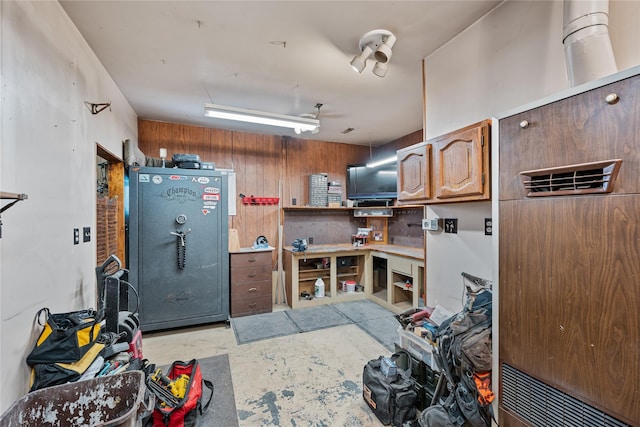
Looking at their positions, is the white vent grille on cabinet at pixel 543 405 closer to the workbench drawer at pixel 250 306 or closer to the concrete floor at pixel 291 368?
the concrete floor at pixel 291 368

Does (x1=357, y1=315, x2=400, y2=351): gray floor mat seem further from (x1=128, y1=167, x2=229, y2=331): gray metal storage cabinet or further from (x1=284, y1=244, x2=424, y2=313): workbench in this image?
(x1=128, y1=167, x2=229, y2=331): gray metal storage cabinet

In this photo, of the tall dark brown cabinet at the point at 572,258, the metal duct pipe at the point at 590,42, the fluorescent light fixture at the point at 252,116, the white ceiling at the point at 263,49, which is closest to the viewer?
the tall dark brown cabinet at the point at 572,258

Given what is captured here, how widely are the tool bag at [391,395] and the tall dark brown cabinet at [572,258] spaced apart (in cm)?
56

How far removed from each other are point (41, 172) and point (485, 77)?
112 inches

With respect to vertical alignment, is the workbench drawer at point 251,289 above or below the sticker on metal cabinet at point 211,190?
below

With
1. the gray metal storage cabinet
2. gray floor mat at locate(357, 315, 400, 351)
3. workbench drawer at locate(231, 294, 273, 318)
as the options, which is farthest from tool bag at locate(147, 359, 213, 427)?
gray floor mat at locate(357, 315, 400, 351)

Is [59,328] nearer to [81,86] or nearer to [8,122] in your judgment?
[8,122]

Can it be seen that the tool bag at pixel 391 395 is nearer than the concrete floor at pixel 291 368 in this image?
Yes

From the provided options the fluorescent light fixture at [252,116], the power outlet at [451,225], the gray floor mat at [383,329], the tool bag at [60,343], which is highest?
the fluorescent light fixture at [252,116]

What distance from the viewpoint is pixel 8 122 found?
1292 mm

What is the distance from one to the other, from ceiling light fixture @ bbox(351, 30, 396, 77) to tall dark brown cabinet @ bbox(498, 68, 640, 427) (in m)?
1.06

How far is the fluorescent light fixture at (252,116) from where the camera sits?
9.01 feet

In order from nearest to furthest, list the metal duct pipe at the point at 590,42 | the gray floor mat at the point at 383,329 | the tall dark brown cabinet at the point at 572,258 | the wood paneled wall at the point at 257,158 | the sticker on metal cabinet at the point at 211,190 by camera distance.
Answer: the tall dark brown cabinet at the point at 572,258, the metal duct pipe at the point at 590,42, the gray floor mat at the point at 383,329, the sticker on metal cabinet at the point at 211,190, the wood paneled wall at the point at 257,158

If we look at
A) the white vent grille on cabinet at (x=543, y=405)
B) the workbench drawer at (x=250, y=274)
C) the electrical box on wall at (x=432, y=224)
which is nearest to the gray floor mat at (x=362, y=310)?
the workbench drawer at (x=250, y=274)
